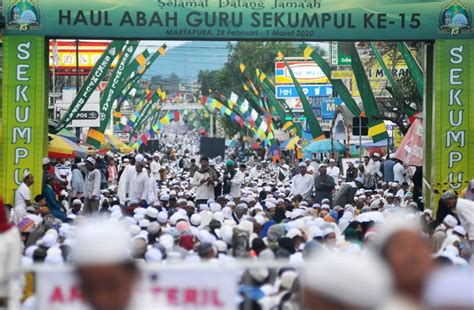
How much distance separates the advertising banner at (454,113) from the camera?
20.2 m

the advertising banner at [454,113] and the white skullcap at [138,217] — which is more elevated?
the advertising banner at [454,113]

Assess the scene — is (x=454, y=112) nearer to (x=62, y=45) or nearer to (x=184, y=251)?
(x=184, y=251)

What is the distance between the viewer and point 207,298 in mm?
6543

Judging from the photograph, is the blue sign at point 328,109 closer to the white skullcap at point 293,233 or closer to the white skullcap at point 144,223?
the white skullcap at point 144,223

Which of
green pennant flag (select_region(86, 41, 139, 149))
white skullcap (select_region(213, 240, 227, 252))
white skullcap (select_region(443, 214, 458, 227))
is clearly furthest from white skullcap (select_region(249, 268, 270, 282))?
green pennant flag (select_region(86, 41, 139, 149))

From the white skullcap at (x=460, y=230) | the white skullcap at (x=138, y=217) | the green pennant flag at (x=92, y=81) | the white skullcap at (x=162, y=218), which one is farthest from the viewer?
the green pennant flag at (x=92, y=81)

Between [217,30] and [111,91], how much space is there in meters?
14.7

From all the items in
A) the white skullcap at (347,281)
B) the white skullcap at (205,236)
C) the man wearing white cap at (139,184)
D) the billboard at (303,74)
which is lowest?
the white skullcap at (205,236)

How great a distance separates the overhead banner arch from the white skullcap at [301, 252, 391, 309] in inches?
625

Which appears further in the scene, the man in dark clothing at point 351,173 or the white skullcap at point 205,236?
the man in dark clothing at point 351,173

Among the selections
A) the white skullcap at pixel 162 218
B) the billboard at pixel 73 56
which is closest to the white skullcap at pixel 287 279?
the white skullcap at pixel 162 218

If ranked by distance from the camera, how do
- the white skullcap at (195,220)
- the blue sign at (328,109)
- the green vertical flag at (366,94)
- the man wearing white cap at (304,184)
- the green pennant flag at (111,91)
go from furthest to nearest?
the blue sign at (328,109)
the green pennant flag at (111,91)
the green vertical flag at (366,94)
the man wearing white cap at (304,184)
the white skullcap at (195,220)

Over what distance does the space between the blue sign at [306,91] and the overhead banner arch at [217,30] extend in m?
42.0

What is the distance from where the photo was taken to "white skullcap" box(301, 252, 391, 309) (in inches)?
159
